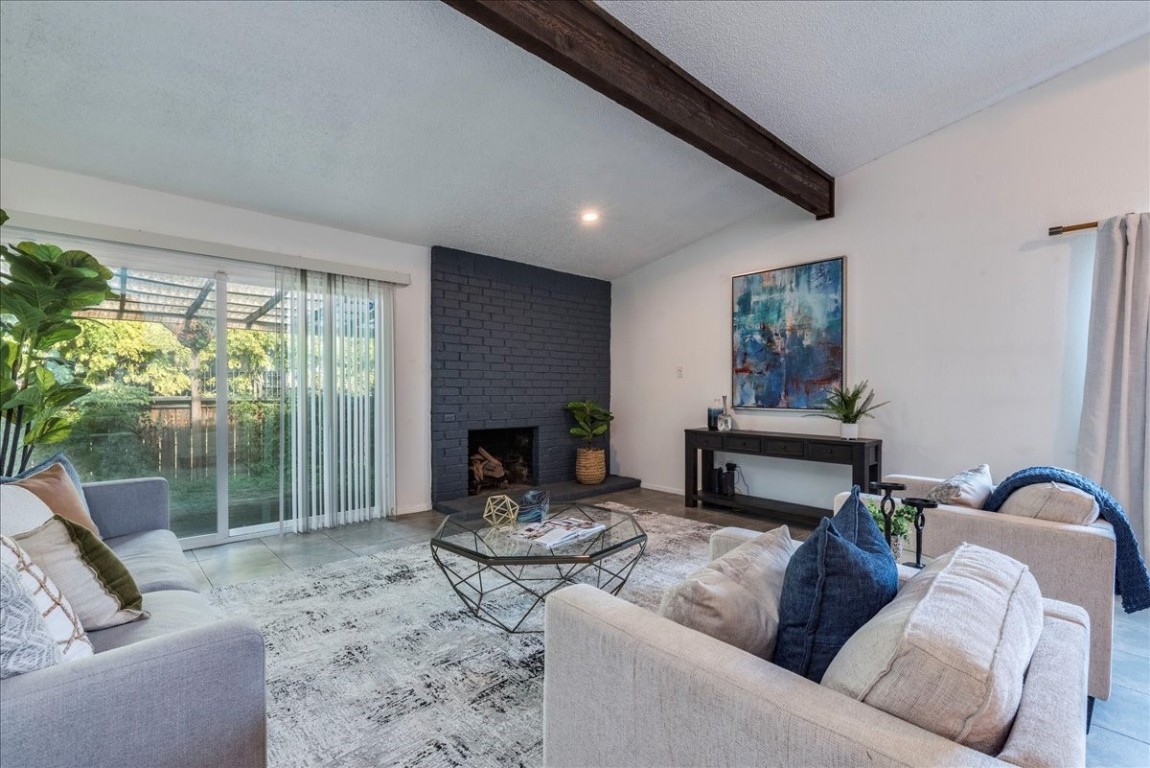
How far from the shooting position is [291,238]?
3.75m

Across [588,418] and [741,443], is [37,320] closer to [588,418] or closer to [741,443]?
[588,418]

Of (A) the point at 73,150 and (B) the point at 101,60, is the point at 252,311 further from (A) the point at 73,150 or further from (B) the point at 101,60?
(B) the point at 101,60

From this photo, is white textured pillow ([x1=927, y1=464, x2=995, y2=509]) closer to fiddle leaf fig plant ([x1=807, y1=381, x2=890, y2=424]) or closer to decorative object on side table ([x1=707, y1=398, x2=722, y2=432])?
fiddle leaf fig plant ([x1=807, y1=381, x2=890, y2=424])

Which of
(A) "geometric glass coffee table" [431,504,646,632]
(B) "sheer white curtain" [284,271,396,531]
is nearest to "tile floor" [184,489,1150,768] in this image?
Answer: (B) "sheer white curtain" [284,271,396,531]

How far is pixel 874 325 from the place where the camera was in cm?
398

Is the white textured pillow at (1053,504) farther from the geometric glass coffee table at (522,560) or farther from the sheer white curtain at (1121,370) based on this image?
the geometric glass coffee table at (522,560)

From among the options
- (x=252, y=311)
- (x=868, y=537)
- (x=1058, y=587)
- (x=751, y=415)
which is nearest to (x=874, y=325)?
(x=751, y=415)

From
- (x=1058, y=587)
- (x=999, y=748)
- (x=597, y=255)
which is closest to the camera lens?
(x=999, y=748)

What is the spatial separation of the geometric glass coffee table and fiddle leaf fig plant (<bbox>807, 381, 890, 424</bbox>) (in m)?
2.04

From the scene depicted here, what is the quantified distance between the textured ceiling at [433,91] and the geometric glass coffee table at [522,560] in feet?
7.17

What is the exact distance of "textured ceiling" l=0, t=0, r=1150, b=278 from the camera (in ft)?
7.16

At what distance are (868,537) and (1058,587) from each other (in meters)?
1.30

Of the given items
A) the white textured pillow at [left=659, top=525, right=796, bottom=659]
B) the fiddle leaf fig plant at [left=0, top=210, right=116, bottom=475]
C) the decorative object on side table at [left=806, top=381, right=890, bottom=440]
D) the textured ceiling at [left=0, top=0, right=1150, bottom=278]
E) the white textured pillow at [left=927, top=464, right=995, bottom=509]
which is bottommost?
the white textured pillow at [left=927, top=464, right=995, bottom=509]

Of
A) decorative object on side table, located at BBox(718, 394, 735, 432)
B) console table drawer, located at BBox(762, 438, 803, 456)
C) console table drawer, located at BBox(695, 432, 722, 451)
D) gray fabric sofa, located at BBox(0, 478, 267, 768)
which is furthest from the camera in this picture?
decorative object on side table, located at BBox(718, 394, 735, 432)
